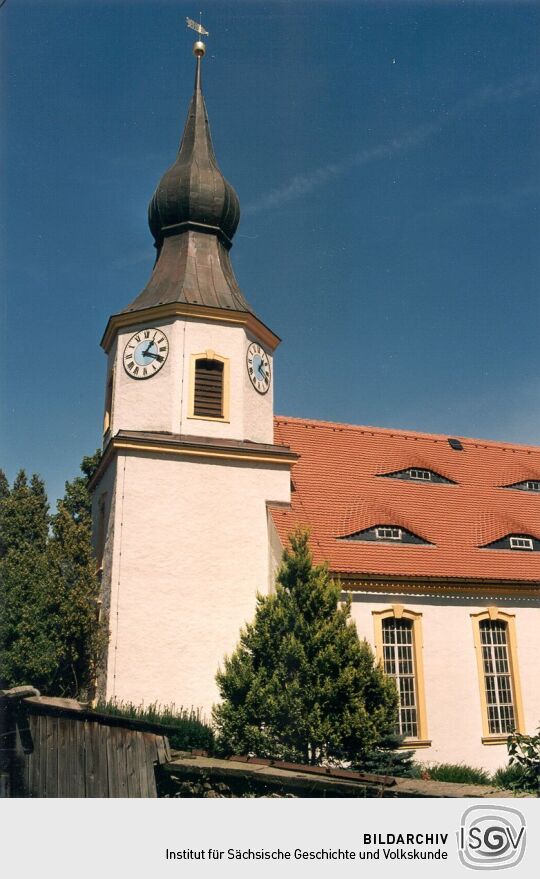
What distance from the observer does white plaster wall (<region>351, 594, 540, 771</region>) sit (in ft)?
53.7

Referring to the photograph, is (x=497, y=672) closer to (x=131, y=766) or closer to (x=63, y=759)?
(x=131, y=766)

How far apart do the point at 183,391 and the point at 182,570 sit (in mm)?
3892

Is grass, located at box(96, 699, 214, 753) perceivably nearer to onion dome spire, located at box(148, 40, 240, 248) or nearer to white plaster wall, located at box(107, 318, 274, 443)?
white plaster wall, located at box(107, 318, 274, 443)

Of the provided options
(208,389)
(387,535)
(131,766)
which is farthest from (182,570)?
(131,766)

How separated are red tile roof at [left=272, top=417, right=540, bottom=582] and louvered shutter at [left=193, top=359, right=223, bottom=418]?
8.59ft

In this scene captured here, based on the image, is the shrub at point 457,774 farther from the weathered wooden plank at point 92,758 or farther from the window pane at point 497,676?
the weathered wooden plank at point 92,758

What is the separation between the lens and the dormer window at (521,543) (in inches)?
771

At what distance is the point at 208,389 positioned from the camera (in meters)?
17.7

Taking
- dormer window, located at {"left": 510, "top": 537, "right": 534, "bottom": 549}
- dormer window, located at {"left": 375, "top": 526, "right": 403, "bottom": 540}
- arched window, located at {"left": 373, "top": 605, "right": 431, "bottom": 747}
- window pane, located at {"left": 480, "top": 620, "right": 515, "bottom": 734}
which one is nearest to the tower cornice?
dormer window, located at {"left": 375, "top": 526, "right": 403, "bottom": 540}

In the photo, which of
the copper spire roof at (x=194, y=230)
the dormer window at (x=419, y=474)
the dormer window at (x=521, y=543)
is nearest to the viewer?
the copper spire roof at (x=194, y=230)

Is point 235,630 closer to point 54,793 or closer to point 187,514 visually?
point 187,514

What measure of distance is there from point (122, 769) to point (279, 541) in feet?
21.5

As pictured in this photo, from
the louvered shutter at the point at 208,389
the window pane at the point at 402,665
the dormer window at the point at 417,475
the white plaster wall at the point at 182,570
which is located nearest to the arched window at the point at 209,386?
the louvered shutter at the point at 208,389
